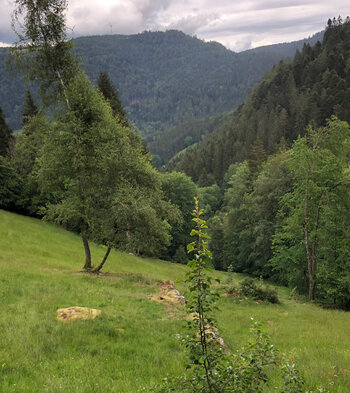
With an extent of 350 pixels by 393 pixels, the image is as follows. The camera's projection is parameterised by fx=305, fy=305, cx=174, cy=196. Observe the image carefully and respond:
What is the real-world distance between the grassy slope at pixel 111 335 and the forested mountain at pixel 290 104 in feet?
279

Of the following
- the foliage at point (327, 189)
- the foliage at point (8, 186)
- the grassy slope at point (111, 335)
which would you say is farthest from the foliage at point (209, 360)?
the foliage at point (8, 186)

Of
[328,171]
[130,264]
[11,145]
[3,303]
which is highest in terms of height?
[11,145]

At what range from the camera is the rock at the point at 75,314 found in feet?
37.8

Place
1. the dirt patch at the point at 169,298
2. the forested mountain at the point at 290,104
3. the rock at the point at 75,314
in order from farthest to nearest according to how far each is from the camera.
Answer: the forested mountain at the point at 290,104, the dirt patch at the point at 169,298, the rock at the point at 75,314

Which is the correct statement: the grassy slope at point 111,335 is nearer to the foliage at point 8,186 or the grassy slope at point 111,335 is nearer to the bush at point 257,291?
the bush at point 257,291

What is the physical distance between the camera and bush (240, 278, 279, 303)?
22.1 metres

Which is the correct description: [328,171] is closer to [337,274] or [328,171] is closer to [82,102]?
[337,274]

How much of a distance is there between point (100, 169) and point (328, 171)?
17651 mm

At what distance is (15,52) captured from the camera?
20375mm

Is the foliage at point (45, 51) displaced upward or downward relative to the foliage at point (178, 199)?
upward

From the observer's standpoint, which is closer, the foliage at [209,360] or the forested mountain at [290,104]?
the foliage at [209,360]

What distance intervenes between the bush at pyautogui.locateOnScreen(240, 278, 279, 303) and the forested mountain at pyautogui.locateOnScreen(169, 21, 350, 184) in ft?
260

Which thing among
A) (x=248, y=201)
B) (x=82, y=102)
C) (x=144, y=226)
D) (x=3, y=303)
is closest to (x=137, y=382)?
(x=3, y=303)

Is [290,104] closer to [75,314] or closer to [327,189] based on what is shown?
[327,189]
